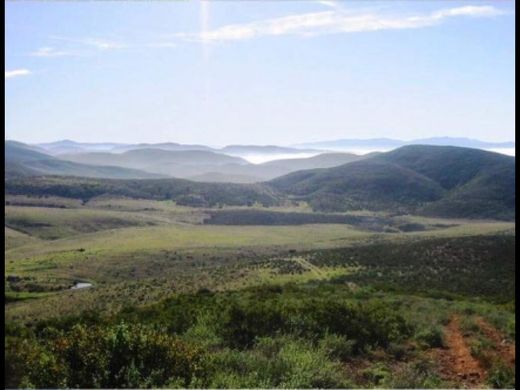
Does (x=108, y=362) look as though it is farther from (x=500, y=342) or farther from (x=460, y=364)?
(x=500, y=342)

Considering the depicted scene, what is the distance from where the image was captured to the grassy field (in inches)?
356

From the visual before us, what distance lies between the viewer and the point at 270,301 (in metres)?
15.5

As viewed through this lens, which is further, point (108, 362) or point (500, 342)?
point (500, 342)

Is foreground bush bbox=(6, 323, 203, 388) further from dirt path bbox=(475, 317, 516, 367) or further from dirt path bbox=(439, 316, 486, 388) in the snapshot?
dirt path bbox=(475, 317, 516, 367)

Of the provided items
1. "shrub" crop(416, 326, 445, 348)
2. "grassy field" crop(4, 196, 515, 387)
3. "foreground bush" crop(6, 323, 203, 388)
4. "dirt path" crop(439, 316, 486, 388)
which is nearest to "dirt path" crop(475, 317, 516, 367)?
Answer: "grassy field" crop(4, 196, 515, 387)

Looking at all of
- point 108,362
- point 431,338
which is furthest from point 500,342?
point 108,362

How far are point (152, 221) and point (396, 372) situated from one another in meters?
136

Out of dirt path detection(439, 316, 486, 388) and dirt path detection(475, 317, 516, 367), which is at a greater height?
dirt path detection(439, 316, 486, 388)

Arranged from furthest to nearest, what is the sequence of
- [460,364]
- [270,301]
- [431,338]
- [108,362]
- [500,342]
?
[270,301], [500,342], [431,338], [460,364], [108,362]

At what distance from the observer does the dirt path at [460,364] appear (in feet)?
31.6

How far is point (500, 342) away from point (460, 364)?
314cm

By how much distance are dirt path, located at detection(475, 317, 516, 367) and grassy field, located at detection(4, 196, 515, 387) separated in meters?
0.08

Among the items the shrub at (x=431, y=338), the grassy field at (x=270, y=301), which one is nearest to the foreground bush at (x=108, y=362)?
the grassy field at (x=270, y=301)

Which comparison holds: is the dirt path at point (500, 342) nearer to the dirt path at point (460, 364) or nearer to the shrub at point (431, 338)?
the dirt path at point (460, 364)
